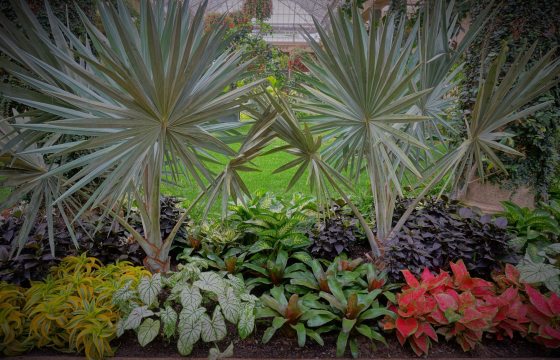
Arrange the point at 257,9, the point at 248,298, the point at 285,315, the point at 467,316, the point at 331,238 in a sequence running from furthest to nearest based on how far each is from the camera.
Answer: the point at 257,9
the point at 331,238
the point at 248,298
the point at 285,315
the point at 467,316

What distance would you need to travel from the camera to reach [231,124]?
2.73 metres

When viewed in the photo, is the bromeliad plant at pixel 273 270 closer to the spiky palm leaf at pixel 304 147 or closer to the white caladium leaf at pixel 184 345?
the spiky palm leaf at pixel 304 147

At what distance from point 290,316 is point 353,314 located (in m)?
0.40

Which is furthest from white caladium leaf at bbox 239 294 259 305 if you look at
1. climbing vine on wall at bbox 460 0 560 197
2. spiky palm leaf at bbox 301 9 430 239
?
climbing vine on wall at bbox 460 0 560 197

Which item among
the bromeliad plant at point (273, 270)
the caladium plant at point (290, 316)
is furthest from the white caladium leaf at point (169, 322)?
the bromeliad plant at point (273, 270)

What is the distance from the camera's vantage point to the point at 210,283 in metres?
2.38

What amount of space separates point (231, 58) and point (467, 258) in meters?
2.34

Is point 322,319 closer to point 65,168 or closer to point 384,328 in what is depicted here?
point 384,328

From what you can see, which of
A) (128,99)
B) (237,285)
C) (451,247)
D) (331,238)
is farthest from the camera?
(331,238)

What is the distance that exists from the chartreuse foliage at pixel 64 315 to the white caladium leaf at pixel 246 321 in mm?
757

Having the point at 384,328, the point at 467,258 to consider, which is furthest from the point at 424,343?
the point at 467,258

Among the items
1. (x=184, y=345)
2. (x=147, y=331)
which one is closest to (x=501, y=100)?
(x=184, y=345)

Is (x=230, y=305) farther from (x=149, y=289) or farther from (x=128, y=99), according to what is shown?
(x=128, y=99)

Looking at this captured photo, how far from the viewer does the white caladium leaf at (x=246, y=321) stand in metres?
2.24
